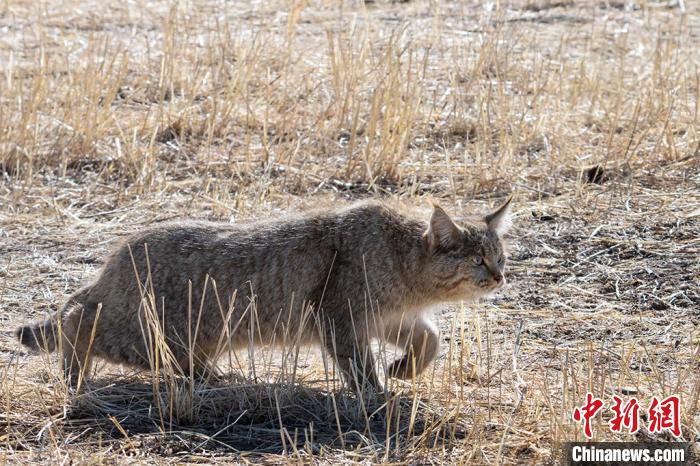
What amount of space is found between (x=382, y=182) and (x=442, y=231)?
3.23m

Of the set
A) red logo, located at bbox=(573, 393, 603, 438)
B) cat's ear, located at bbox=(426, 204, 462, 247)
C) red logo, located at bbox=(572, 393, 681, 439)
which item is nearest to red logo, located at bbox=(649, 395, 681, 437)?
red logo, located at bbox=(572, 393, 681, 439)

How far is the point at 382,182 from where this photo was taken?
9.13 meters

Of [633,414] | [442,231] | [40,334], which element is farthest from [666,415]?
[40,334]

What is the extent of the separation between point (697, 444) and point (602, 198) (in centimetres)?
381

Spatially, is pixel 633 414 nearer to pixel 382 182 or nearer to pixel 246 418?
pixel 246 418

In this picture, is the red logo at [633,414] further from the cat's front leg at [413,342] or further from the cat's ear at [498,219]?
the cat's ear at [498,219]

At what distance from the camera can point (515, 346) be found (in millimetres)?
6176

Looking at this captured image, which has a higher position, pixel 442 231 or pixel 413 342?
pixel 442 231

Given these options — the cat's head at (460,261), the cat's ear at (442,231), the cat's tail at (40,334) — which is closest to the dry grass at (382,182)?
the cat's tail at (40,334)

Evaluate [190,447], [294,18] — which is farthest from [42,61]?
[190,447]

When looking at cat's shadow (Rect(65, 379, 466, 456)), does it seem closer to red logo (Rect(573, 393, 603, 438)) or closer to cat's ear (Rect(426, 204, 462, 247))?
red logo (Rect(573, 393, 603, 438))

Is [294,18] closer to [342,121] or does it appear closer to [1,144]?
[342,121]

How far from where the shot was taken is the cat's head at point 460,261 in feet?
19.5

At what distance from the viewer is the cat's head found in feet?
19.5
